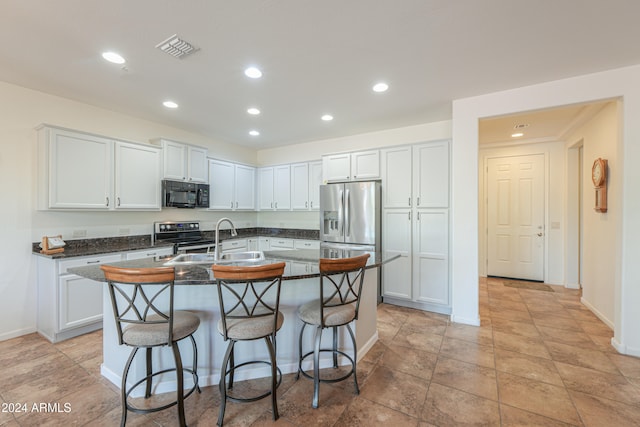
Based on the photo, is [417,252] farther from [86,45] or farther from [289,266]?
[86,45]

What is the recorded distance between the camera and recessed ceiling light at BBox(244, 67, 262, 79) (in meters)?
2.62

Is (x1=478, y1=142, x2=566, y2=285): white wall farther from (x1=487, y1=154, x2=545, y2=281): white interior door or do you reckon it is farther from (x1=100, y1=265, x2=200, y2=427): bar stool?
(x1=100, y1=265, x2=200, y2=427): bar stool

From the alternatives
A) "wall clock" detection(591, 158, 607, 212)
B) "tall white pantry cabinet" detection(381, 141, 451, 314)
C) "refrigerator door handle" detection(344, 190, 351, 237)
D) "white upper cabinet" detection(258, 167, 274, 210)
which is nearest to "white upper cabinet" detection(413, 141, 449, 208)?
"tall white pantry cabinet" detection(381, 141, 451, 314)

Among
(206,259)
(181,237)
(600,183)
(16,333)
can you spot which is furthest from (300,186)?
(600,183)

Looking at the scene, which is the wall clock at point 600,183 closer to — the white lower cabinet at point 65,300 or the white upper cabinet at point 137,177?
the white upper cabinet at point 137,177

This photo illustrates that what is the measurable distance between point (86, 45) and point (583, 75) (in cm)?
452

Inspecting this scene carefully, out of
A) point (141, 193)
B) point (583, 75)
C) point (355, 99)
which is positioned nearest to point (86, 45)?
point (141, 193)

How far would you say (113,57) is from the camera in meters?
2.40

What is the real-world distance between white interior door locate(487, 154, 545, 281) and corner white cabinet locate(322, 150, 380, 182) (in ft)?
9.79

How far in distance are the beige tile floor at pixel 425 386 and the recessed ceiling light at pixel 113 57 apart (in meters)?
2.71

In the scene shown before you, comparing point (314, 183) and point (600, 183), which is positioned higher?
point (314, 183)

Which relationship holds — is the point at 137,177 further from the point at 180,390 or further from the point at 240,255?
the point at 180,390

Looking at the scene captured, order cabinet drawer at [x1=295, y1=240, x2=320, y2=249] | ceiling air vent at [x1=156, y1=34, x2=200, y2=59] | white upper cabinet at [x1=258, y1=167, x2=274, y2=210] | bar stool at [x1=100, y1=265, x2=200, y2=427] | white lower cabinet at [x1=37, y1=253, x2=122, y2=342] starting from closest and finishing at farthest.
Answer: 1. bar stool at [x1=100, y1=265, x2=200, y2=427]
2. ceiling air vent at [x1=156, y1=34, x2=200, y2=59]
3. white lower cabinet at [x1=37, y1=253, x2=122, y2=342]
4. cabinet drawer at [x1=295, y1=240, x2=320, y2=249]
5. white upper cabinet at [x1=258, y1=167, x2=274, y2=210]

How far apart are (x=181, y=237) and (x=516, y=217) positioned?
→ 20.2 ft
